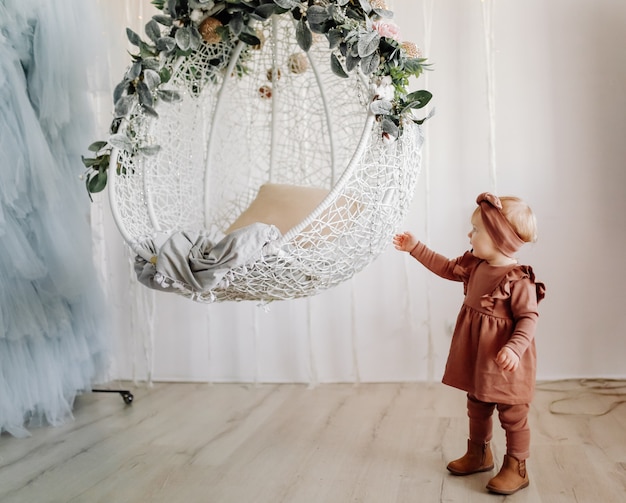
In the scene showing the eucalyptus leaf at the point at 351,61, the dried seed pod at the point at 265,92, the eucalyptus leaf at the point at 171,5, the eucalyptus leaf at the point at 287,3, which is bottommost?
the eucalyptus leaf at the point at 351,61

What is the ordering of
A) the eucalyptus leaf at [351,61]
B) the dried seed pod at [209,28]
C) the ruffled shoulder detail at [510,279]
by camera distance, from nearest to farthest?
the ruffled shoulder detail at [510,279] < the eucalyptus leaf at [351,61] < the dried seed pod at [209,28]

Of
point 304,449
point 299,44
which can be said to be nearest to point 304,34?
point 299,44

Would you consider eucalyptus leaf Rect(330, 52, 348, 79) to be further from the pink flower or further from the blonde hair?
the blonde hair

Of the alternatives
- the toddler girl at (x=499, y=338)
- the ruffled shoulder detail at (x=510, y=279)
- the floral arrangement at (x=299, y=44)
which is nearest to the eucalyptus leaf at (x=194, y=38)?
the floral arrangement at (x=299, y=44)

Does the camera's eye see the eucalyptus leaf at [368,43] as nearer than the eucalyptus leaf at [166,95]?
Yes

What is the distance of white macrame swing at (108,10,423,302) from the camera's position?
158 cm

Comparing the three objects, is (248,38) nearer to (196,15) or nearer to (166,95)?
(196,15)

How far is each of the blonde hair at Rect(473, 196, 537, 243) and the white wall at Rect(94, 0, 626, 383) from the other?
83 cm

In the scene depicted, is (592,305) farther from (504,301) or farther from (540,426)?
(504,301)

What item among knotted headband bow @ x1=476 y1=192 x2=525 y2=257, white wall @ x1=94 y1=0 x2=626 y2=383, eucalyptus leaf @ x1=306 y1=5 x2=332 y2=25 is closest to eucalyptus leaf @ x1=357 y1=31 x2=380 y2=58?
eucalyptus leaf @ x1=306 y1=5 x2=332 y2=25

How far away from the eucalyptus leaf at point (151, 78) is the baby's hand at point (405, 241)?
0.69 meters

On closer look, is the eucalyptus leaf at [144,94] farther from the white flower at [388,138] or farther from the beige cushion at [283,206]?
the white flower at [388,138]

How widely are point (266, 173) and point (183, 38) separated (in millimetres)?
758

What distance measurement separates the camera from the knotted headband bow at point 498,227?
1.43m
